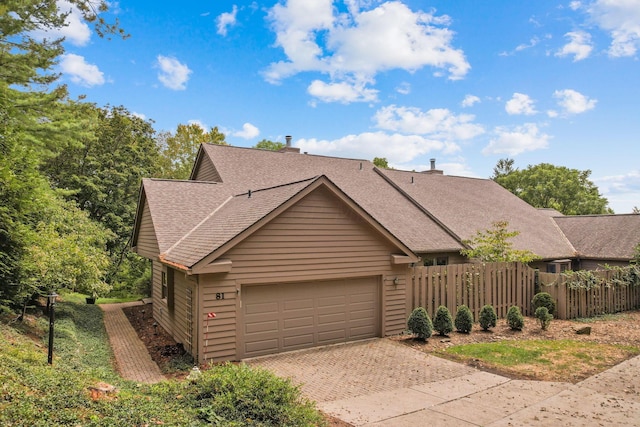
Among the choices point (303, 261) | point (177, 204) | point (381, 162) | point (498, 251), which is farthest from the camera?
point (381, 162)

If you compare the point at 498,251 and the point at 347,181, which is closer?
the point at 498,251

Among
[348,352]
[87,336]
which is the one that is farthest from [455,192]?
[87,336]

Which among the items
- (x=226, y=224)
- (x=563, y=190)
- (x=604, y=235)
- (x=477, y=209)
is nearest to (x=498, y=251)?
(x=477, y=209)

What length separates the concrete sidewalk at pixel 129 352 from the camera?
964 centimetres

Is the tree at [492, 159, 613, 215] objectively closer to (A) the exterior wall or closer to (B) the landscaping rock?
(B) the landscaping rock

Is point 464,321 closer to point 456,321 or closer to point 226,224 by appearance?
point 456,321

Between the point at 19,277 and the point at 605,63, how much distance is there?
2066cm

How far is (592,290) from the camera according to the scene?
16.0 metres

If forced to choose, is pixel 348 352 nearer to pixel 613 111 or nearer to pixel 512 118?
pixel 613 111

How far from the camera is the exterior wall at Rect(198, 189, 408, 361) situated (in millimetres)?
10055

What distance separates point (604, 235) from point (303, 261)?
1879 cm

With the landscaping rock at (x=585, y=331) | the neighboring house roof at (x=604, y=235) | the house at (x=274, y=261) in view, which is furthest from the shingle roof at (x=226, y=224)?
the neighboring house roof at (x=604, y=235)

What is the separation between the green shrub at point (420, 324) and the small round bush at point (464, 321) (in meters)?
1.36

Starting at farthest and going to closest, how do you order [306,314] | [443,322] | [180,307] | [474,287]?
1. [474,287]
2. [443,322]
3. [180,307]
4. [306,314]
